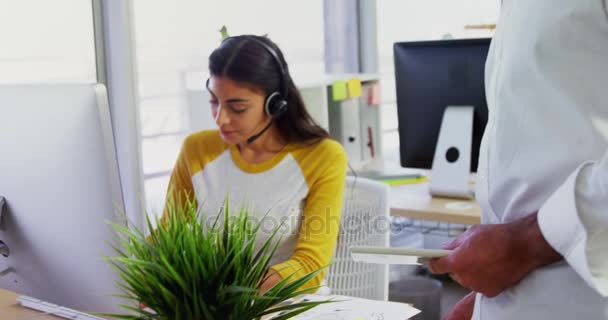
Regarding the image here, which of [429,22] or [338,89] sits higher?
[429,22]

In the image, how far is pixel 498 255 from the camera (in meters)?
1.02

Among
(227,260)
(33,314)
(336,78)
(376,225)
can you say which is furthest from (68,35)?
(227,260)

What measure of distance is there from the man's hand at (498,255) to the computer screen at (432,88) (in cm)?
158

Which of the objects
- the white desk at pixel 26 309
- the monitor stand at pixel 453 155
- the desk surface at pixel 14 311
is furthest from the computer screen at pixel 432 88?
the desk surface at pixel 14 311

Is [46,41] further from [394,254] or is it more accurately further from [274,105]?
[394,254]

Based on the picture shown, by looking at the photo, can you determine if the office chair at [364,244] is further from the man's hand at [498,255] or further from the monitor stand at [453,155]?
the man's hand at [498,255]

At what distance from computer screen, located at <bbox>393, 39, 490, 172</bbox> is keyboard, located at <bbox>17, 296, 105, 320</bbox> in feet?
5.17

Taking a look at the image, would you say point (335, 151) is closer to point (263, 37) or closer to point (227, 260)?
point (263, 37)

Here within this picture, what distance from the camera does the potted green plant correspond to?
89 centimetres

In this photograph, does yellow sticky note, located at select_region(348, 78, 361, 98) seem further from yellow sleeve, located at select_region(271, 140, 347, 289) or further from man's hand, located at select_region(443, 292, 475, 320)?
man's hand, located at select_region(443, 292, 475, 320)

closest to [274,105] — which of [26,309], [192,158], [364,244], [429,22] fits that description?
[192,158]

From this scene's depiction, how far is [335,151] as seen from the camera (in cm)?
205

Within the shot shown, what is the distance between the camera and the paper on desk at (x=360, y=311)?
142 centimetres

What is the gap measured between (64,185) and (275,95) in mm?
941
